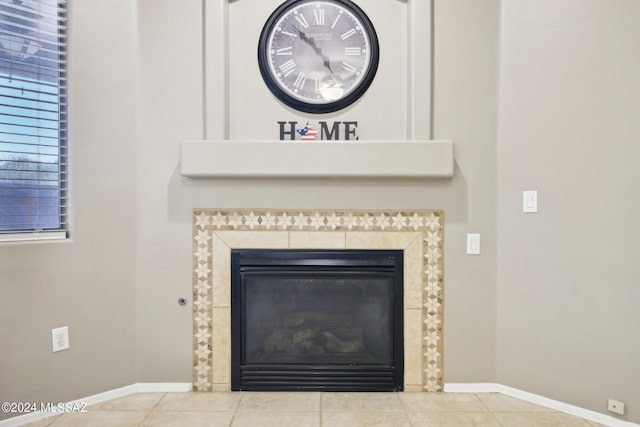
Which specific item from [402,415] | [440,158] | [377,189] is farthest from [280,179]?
[402,415]

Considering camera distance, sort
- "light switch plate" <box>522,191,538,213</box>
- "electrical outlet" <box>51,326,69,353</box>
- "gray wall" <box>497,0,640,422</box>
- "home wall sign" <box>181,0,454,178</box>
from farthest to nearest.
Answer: "home wall sign" <box>181,0,454,178</box>, "light switch plate" <box>522,191,538,213</box>, "electrical outlet" <box>51,326,69,353</box>, "gray wall" <box>497,0,640,422</box>

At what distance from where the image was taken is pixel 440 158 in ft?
7.47

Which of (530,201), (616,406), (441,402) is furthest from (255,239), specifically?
(616,406)

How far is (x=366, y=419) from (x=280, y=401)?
48cm

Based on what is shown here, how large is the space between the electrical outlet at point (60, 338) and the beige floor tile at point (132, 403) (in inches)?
14.1

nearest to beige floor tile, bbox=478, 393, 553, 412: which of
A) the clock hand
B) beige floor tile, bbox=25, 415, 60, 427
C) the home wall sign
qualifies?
the home wall sign

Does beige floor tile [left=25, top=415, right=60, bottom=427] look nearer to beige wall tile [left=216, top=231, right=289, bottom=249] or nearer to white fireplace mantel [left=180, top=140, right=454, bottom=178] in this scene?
beige wall tile [left=216, top=231, right=289, bottom=249]

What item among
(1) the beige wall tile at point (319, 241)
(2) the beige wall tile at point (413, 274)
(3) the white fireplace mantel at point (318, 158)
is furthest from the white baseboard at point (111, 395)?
(2) the beige wall tile at point (413, 274)

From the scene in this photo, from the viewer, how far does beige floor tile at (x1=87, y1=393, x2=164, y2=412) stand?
7.24ft

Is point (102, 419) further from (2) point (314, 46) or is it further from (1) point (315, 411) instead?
(2) point (314, 46)

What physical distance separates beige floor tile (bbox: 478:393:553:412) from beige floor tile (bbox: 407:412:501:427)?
0.10 meters

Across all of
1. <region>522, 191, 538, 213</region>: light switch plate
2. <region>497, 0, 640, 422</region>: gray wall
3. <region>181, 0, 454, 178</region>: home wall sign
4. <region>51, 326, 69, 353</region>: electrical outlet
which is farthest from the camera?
<region>181, 0, 454, 178</region>: home wall sign

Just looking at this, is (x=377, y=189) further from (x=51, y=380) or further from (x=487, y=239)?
(x=51, y=380)

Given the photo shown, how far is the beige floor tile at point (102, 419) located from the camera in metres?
2.05
